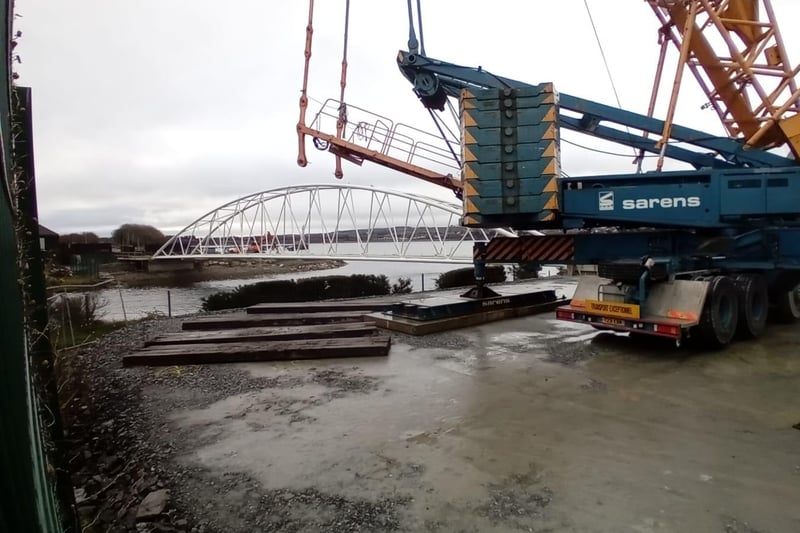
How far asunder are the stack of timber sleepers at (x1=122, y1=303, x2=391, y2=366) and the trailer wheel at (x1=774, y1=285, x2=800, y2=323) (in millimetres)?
8375

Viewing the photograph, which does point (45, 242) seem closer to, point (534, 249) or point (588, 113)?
point (534, 249)

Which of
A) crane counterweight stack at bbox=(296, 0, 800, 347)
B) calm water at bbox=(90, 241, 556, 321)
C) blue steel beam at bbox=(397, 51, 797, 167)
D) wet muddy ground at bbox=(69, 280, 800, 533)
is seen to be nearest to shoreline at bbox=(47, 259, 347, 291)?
calm water at bbox=(90, 241, 556, 321)

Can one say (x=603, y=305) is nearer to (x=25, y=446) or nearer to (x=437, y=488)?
(x=437, y=488)

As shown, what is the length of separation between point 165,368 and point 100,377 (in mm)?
905

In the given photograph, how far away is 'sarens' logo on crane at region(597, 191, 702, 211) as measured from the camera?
27.1 feet

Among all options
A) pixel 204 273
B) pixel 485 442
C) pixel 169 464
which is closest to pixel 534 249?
pixel 485 442

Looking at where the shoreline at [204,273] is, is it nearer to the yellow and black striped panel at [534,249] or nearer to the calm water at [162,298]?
the calm water at [162,298]

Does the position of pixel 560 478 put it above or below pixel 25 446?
below

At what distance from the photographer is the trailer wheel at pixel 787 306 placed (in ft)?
33.3

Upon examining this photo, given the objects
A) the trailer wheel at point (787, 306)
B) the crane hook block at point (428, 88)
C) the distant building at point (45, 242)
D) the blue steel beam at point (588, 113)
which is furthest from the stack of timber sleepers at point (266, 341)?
the trailer wheel at point (787, 306)

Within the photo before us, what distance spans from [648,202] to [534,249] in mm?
2454

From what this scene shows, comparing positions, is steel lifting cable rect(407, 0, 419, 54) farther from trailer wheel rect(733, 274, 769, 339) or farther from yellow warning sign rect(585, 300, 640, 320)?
trailer wheel rect(733, 274, 769, 339)

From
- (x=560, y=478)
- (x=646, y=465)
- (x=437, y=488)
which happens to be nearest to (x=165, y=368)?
(x=437, y=488)

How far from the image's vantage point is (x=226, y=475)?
4.20m
